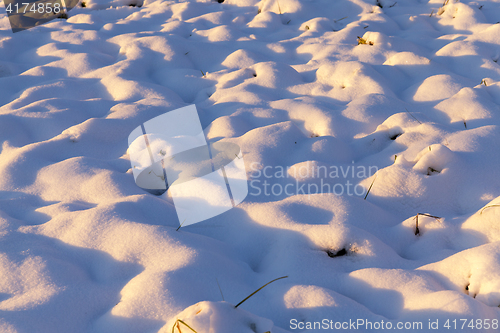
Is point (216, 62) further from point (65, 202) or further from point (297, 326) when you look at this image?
point (297, 326)

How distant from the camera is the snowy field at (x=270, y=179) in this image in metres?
1.08

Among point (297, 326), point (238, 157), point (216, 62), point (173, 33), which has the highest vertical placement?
point (173, 33)

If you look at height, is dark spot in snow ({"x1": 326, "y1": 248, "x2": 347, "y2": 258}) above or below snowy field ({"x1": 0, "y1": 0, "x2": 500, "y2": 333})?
below

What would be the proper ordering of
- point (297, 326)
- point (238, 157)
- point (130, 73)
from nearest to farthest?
point (297, 326)
point (238, 157)
point (130, 73)

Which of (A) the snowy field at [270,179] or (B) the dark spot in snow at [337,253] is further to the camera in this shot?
(B) the dark spot in snow at [337,253]

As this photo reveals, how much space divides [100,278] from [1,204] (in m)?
0.67

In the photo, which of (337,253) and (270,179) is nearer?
(337,253)

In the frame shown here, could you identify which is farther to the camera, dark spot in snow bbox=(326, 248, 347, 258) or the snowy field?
dark spot in snow bbox=(326, 248, 347, 258)

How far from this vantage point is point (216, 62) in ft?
9.43

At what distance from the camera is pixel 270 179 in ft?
5.65

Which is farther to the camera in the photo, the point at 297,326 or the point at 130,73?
the point at 130,73

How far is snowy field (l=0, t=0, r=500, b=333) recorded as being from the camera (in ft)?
3.56

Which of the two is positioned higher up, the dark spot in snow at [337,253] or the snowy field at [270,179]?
the snowy field at [270,179]

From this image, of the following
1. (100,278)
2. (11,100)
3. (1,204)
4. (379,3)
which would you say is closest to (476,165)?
(100,278)
